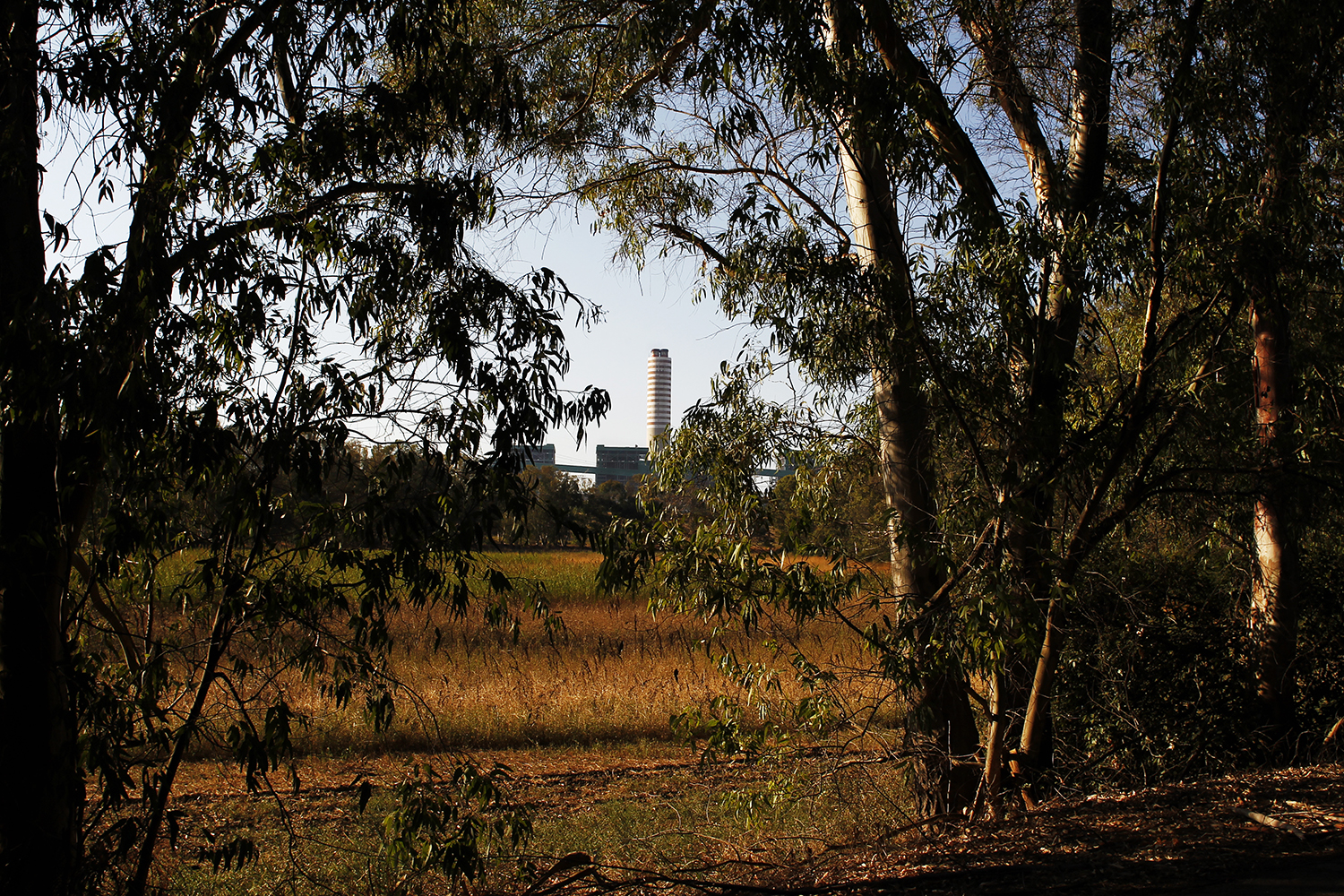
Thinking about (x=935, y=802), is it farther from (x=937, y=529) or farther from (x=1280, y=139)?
(x=1280, y=139)

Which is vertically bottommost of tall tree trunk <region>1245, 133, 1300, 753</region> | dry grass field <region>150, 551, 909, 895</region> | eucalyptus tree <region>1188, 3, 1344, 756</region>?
dry grass field <region>150, 551, 909, 895</region>

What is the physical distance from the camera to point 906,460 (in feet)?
19.5

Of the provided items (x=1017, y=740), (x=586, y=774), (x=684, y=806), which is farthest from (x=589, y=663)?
(x=1017, y=740)

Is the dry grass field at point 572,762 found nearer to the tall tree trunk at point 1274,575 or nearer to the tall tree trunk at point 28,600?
the tall tree trunk at point 28,600

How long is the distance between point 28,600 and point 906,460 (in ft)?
15.1

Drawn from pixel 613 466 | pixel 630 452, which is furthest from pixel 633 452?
pixel 613 466

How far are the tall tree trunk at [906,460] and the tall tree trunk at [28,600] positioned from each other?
→ 3.63 meters

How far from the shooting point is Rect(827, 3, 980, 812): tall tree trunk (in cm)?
492

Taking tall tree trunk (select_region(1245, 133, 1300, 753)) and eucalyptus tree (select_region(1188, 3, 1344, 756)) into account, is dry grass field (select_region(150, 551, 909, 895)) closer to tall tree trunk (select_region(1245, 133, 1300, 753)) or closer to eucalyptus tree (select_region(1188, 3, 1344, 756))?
eucalyptus tree (select_region(1188, 3, 1344, 756))

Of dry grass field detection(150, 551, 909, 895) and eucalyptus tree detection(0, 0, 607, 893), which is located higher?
eucalyptus tree detection(0, 0, 607, 893)

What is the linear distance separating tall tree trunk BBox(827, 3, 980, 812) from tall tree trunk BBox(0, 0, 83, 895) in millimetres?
3628

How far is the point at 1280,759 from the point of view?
6.93m

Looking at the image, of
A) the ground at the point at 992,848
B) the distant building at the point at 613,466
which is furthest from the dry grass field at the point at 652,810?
the distant building at the point at 613,466

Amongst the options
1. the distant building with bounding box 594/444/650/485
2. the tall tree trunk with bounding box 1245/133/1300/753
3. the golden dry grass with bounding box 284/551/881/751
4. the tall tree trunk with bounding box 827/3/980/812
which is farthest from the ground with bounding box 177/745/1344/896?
the distant building with bounding box 594/444/650/485
